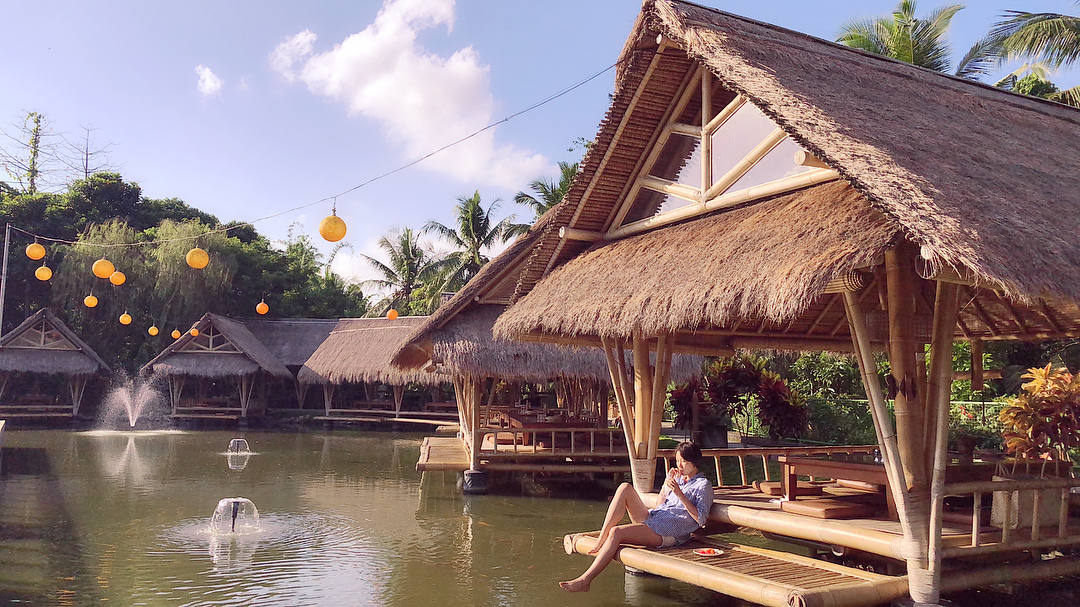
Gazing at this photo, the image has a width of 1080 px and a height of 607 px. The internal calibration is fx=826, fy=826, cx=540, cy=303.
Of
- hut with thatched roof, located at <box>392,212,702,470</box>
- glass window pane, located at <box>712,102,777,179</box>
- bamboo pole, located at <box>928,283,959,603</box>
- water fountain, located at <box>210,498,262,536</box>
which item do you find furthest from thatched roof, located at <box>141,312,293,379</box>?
bamboo pole, located at <box>928,283,959,603</box>

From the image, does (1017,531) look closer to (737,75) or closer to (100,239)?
(737,75)

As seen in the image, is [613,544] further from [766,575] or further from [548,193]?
[548,193]

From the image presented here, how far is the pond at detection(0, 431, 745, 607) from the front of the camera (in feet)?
20.6

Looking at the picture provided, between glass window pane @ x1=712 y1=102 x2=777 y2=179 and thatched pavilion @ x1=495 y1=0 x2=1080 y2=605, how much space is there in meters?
0.01

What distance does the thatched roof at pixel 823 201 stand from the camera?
166 inches

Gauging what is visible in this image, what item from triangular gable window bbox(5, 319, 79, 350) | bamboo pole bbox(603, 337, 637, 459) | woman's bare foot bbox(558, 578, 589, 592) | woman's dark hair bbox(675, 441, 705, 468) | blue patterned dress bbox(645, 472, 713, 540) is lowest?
woman's bare foot bbox(558, 578, 589, 592)

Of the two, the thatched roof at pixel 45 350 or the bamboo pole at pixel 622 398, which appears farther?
the thatched roof at pixel 45 350

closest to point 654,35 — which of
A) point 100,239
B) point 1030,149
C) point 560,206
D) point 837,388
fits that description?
point 560,206

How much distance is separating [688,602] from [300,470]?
9.29 metres

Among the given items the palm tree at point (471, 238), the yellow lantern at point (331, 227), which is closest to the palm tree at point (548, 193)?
the palm tree at point (471, 238)

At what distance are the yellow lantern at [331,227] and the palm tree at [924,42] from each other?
529 inches

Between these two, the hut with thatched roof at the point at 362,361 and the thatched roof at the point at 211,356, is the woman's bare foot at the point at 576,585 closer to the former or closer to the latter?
the hut with thatched roof at the point at 362,361

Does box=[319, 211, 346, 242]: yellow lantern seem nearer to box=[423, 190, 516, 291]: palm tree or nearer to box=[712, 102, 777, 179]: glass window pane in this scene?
box=[712, 102, 777, 179]: glass window pane

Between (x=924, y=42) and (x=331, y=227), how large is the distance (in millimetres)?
14537
